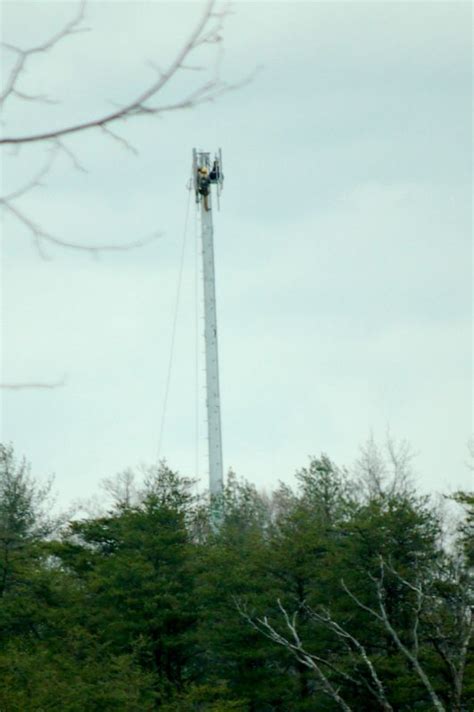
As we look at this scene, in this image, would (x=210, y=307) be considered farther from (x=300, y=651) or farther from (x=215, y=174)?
(x=300, y=651)

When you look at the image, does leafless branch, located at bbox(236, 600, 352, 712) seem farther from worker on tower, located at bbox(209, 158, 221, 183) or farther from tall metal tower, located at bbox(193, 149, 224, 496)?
worker on tower, located at bbox(209, 158, 221, 183)

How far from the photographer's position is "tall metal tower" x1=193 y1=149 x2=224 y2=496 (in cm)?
4969

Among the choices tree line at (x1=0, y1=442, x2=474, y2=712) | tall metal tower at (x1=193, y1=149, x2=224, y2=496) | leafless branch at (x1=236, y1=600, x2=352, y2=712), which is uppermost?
tall metal tower at (x1=193, y1=149, x2=224, y2=496)

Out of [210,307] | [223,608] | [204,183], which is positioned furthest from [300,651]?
[204,183]

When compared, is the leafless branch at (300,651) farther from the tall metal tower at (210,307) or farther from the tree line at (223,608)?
the tall metal tower at (210,307)

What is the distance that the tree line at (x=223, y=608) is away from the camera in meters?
34.2

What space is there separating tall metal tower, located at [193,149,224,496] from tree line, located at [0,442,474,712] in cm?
287

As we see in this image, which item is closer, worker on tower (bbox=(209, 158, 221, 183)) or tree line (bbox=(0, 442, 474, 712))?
tree line (bbox=(0, 442, 474, 712))

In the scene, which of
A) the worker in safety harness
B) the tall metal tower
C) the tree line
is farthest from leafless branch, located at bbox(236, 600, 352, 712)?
the worker in safety harness

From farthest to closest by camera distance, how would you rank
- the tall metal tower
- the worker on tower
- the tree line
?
the worker on tower → the tall metal tower → the tree line

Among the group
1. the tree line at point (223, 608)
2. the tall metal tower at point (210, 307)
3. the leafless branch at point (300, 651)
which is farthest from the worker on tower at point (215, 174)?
the leafless branch at point (300, 651)

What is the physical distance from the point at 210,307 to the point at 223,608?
15.4 m

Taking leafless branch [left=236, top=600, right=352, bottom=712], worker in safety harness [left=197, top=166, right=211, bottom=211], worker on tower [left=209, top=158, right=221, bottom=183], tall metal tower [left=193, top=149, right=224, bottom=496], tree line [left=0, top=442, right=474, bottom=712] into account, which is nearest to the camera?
leafless branch [left=236, top=600, right=352, bottom=712]

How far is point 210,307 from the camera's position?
52.0m
